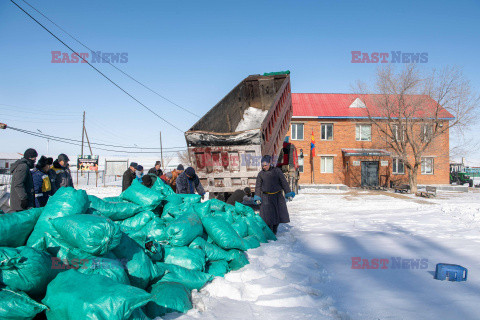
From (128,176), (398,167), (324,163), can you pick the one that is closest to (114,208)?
(128,176)

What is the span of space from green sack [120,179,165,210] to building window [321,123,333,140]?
21.3m

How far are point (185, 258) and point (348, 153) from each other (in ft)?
70.1

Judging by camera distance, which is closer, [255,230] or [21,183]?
[21,183]

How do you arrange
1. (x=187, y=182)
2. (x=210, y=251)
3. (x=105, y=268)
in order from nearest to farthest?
(x=105, y=268)
(x=210, y=251)
(x=187, y=182)

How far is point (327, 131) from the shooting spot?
24.5 metres

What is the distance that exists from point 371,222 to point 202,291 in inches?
223

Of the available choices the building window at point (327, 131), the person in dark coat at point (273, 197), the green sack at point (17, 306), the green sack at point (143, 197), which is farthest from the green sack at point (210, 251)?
the building window at point (327, 131)

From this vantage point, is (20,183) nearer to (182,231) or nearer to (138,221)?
(138,221)

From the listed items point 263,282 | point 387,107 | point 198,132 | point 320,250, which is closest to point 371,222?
point 320,250

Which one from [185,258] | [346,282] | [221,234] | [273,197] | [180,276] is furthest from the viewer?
[273,197]

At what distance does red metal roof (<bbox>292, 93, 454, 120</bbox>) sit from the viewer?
2036cm

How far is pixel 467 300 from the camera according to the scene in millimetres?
2943

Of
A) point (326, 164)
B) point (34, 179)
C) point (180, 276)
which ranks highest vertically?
point (326, 164)

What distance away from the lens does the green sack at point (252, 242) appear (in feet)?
15.8
